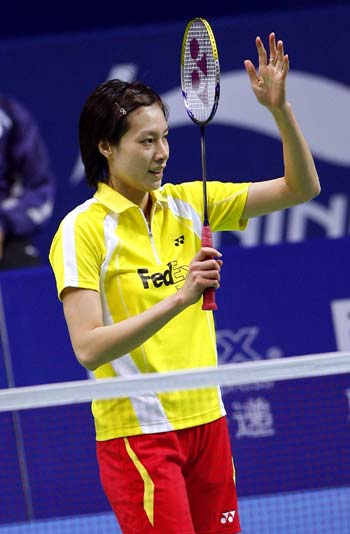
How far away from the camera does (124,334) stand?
3.33m

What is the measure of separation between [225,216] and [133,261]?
0.42 m

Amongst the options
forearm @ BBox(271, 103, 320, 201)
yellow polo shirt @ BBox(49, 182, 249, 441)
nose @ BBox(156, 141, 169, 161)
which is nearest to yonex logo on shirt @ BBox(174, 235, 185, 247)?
yellow polo shirt @ BBox(49, 182, 249, 441)

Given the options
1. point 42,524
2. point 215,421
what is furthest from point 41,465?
point 215,421

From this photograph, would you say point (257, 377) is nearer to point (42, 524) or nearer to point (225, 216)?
point (225, 216)

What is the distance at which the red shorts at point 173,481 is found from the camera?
3.42 m

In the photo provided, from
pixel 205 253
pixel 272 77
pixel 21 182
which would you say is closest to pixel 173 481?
pixel 205 253

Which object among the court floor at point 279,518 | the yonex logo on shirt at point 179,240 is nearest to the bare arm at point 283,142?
the yonex logo on shirt at point 179,240

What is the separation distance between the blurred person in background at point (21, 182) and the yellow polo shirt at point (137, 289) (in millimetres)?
3329

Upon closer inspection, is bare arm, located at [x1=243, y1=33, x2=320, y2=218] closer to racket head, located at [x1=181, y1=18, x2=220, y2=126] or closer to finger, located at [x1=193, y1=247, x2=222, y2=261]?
racket head, located at [x1=181, y1=18, x2=220, y2=126]

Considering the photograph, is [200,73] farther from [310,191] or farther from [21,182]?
[21,182]

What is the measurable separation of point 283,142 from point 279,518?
2.19m

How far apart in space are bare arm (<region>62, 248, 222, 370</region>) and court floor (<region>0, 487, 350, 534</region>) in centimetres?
189

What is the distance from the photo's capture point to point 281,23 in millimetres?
8914

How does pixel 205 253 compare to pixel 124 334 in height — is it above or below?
above
